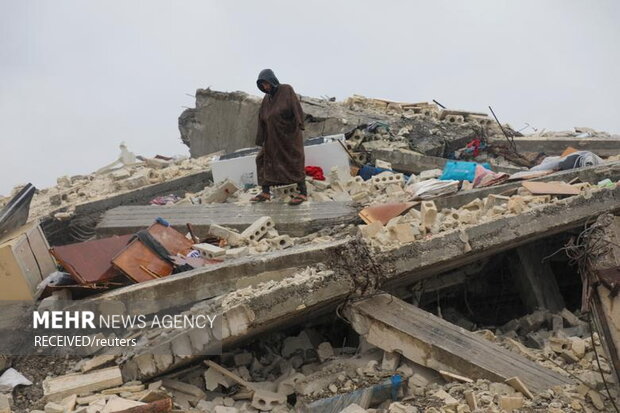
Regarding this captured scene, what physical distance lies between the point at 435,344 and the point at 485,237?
3.68 feet


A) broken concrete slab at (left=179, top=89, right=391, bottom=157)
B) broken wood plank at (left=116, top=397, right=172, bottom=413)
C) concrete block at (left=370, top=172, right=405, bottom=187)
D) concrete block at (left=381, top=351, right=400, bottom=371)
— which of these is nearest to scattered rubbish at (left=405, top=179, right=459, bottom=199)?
concrete block at (left=370, top=172, right=405, bottom=187)

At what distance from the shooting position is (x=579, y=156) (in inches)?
333

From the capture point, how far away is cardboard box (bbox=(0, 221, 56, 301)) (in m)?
6.08

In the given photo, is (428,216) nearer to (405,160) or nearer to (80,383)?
(80,383)

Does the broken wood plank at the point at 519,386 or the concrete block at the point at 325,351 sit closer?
the broken wood plank at the point at 519,386

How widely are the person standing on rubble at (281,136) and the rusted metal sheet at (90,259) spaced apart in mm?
2212

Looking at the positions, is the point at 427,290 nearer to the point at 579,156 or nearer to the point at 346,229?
the point at 346,229

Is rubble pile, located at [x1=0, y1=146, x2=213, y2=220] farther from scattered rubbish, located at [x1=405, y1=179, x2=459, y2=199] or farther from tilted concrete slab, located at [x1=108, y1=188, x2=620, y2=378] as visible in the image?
tilted concrete slab, located at [x1=108, y1=188, x2=620, y2=378]

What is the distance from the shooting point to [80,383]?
5133mm

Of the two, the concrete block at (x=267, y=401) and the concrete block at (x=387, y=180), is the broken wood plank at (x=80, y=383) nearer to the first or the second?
the concrete block at (x=267, y=401)

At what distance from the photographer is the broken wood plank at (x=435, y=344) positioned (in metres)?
5.39

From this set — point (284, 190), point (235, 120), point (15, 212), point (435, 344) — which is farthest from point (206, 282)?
point (235, 120)

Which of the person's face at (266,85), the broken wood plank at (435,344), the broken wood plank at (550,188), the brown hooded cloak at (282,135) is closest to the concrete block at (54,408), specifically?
the broken wood plank at (435,344)

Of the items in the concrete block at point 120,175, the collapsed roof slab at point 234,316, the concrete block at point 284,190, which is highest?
the concrete block at point 120,175
